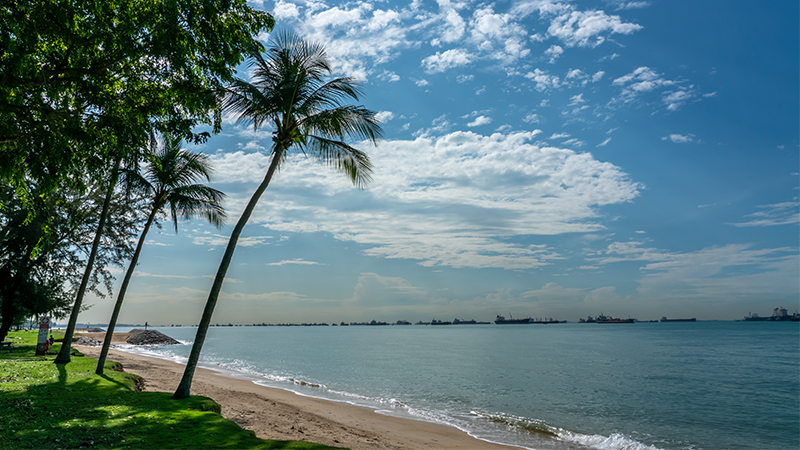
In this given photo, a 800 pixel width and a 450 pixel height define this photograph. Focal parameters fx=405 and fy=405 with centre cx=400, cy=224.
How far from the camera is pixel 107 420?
771cm

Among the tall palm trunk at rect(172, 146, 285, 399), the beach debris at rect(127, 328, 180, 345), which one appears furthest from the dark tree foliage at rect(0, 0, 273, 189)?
the beach debris at rect(127, 328, 180, 345)

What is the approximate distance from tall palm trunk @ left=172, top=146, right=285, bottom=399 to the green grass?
0.48 m

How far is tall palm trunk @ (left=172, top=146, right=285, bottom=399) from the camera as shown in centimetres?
1064

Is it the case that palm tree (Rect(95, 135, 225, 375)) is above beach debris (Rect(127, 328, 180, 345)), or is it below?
above

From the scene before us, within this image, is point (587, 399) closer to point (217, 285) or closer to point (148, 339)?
point (217, 285)

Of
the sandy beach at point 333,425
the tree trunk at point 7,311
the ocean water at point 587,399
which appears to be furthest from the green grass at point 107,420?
the tree trunk at point 7,311

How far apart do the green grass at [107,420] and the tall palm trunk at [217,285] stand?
477 mm

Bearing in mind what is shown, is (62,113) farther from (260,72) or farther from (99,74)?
(260,72)

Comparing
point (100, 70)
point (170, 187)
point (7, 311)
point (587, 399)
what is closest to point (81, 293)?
point (170, 187)

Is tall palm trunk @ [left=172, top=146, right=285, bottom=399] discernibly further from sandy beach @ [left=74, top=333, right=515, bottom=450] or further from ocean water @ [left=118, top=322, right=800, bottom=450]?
ocean water @ [left=118, top=322, right=800, bottom=450]

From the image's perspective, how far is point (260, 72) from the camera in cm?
1209

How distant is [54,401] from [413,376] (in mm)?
23583

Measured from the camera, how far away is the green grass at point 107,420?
6613 mm

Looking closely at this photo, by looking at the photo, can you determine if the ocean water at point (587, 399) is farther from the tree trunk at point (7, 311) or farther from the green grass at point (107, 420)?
the tree trunk at point (7, 311)
